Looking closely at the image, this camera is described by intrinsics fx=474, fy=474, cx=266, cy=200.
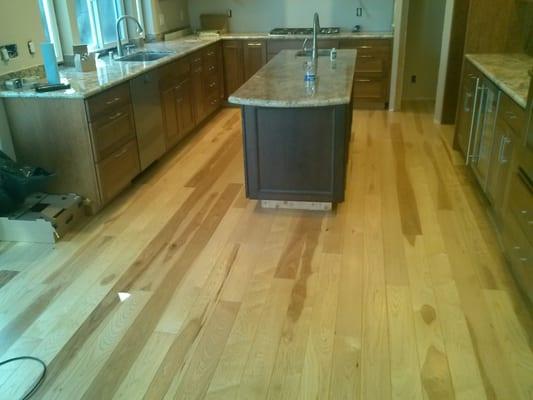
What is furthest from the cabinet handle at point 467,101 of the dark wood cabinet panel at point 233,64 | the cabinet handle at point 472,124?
the dark wood cabinet panel at point 233,64

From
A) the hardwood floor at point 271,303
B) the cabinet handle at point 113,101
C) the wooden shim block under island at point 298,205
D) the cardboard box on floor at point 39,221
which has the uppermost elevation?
the cabinet handle at point 113,101

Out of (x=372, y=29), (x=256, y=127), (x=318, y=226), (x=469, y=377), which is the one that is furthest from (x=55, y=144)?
(x=372, y=29)

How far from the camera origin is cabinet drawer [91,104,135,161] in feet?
10.5

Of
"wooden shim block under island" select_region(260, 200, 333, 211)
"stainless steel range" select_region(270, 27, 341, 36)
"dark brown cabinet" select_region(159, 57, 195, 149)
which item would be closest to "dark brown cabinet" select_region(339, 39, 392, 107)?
"stainless steel range" select_region(270, 27, 341, 36)

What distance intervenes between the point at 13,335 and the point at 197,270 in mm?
951

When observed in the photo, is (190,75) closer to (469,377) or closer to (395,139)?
(395,139)

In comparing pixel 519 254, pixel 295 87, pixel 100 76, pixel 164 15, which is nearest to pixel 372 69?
pixel 164 15

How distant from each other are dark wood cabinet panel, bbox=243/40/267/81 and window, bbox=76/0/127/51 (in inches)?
60.3

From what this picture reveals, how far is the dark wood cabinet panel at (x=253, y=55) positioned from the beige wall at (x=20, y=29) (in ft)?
9.68

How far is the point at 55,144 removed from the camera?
3.19 metres

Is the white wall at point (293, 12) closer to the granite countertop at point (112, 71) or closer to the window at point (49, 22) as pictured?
the granite countertop at point (112, 71)

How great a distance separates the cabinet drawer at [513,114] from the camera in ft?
8.38

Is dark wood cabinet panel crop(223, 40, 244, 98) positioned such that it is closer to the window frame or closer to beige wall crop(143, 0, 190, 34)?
beige wall crop(143, 0, 190, 34)

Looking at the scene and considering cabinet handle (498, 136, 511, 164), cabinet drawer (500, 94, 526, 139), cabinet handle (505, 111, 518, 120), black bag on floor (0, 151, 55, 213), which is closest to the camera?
cabinet drawer (500, 94, 526, 139)
